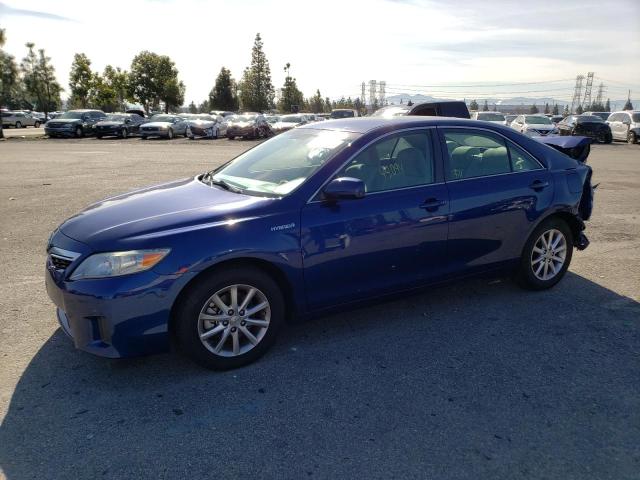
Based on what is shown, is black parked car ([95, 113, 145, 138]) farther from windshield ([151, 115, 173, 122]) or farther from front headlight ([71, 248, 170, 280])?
front headlight ([71, 248, 170, 280])

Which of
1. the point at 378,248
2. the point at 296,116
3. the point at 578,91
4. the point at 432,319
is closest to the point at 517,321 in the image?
the point at 432,319

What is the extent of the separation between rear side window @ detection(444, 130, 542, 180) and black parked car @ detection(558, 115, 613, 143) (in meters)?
25.2

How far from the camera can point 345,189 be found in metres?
3.52

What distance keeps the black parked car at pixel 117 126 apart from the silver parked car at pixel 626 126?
28.8m

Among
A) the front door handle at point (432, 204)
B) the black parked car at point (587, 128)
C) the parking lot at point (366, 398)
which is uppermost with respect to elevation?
the front door handle at point (432, 204)

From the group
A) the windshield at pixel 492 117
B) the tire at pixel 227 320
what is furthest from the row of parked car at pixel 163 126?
the tire at pixel 227 320

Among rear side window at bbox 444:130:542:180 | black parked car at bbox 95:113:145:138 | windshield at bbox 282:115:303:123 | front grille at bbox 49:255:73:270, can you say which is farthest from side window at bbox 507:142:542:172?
black parked car at bbox 95:113:145:138

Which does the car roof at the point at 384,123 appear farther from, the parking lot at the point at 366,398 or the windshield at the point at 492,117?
the windshield at the point at 492,117

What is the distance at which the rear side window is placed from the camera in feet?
14.1

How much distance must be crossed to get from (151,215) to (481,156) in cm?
278

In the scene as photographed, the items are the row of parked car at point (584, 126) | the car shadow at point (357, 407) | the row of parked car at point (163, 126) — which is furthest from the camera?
the row of parked car at point (163, 126)

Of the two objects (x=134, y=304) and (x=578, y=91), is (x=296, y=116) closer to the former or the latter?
(x=134, y=304)

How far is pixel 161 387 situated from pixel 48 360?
3.03ft

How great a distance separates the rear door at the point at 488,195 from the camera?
4.23 m
